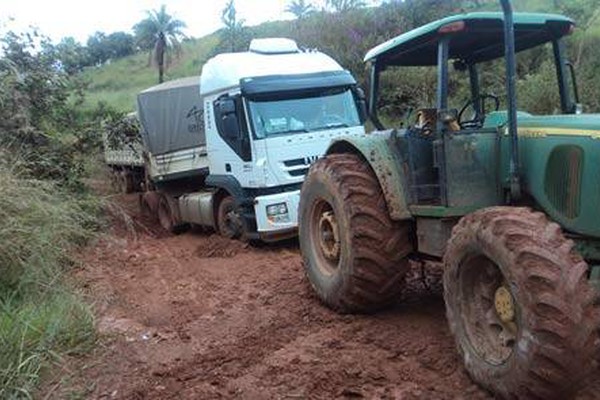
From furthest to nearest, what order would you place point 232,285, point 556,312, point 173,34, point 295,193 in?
point 173,34 < point 295,193 < point 232,285 < point 556,312

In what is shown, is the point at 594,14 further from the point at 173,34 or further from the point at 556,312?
the point at 173,34

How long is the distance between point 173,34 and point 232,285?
40965 millimetres

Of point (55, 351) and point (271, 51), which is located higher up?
point (271, 51)

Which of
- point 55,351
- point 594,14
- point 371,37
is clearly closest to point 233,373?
point 55,351

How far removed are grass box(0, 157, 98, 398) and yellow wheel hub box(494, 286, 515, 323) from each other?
2846mm

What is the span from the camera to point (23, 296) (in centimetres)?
596

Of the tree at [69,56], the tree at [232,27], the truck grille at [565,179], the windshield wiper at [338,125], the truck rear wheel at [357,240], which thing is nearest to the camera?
the truck grille at [565,179]

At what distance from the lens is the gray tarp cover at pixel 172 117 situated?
12.4 metres

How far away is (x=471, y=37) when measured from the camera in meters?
5.14

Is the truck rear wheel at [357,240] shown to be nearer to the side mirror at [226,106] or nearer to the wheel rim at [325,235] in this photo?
the wheel rim at [325,235]

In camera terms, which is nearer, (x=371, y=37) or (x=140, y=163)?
(x=140, y=163)

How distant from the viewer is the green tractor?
137 inches

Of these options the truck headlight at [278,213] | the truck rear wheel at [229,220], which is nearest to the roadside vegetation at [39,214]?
the truck rear wheel at [229,220]

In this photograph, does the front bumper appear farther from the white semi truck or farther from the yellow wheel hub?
the yellow wheel hub
